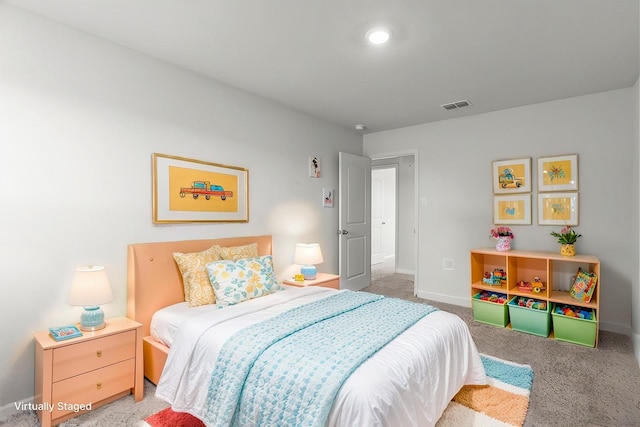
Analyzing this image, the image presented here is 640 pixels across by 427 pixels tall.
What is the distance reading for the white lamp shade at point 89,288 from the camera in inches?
82.1

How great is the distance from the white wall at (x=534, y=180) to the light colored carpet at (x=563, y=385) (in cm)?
82

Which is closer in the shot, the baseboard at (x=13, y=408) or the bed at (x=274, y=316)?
the bed at (x=274, y=316)

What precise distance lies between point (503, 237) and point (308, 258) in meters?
2.25

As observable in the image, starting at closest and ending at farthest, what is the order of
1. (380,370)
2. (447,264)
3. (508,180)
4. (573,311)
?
(380,370)
(573,311)
(508,180)
(447,264)

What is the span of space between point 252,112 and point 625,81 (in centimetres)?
368

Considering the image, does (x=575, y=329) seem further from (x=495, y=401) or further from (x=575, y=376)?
(x=495, y=401)

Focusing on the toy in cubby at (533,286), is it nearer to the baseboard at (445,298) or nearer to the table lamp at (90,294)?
the baseboard at (445,298)

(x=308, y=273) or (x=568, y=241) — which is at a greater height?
(x=568, y=241)

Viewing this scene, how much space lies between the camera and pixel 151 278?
2609 mm

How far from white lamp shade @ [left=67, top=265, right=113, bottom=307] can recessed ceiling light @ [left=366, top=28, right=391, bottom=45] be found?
2456 millimetres

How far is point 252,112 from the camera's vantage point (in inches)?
140

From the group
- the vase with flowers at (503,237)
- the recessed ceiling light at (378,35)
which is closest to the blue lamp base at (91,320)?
the recessed ceiling light at (378,35)

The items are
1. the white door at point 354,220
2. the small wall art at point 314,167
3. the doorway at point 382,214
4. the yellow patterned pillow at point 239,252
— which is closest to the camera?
the yellow patterned pillow at point 239,252

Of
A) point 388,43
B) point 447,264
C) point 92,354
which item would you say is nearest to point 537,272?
point 447,264
